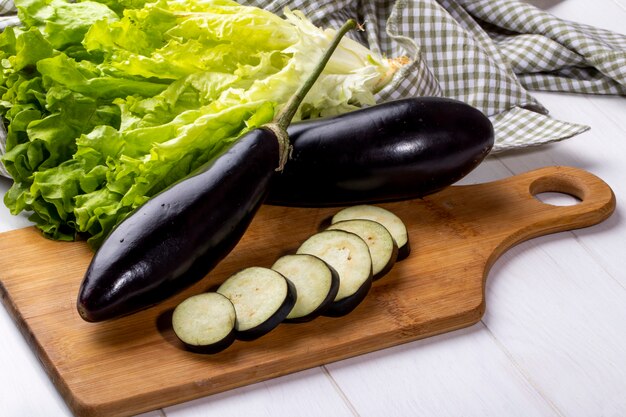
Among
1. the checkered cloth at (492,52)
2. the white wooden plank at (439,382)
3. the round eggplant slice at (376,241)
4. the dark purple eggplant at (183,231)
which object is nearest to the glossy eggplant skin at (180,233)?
the dark purple eggplant at (183,231)

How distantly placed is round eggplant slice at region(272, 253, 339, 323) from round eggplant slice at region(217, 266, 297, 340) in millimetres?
33

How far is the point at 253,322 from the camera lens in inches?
88.3

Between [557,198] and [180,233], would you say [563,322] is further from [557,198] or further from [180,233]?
[180,233]

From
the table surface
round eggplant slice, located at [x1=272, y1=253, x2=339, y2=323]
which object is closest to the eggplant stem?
round eggplant slice, located at [x1=272, y1=253, x2=339, y2=323]

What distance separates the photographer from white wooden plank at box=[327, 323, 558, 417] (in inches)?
89.2

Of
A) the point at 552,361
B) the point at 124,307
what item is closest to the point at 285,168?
the point at 124,307

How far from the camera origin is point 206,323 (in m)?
2.22

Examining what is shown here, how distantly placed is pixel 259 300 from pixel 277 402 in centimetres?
23

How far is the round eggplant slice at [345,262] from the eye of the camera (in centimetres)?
237

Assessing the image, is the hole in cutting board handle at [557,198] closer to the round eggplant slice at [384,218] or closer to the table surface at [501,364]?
the table surface at [501,364]

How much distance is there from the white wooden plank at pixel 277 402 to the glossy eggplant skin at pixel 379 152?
57cm

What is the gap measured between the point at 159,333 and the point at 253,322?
230 mm

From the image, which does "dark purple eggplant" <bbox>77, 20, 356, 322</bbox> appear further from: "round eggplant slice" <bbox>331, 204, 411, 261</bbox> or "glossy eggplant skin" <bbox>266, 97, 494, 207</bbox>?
"round eggplant slice" <bbox>331, 204, 411, 261</bbox>

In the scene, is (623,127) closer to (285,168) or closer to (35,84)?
(285,168)
